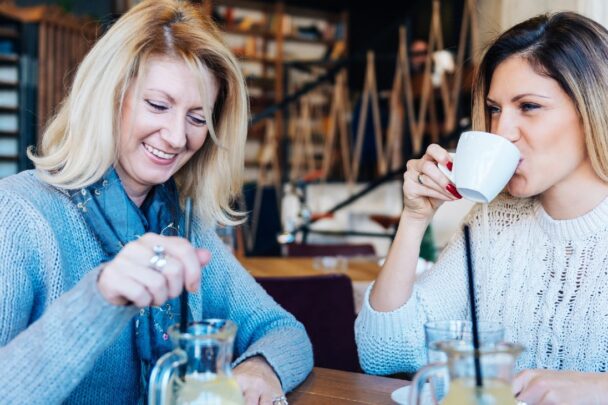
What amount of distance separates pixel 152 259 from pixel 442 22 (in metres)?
9.21

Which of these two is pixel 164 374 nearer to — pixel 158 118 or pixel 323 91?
pixel 158 118

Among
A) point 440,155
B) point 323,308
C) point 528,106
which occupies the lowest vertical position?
point 323,308

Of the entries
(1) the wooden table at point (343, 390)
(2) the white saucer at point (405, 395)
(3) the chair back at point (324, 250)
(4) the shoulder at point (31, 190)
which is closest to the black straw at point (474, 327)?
(2) the white saucer at point (405, 395)

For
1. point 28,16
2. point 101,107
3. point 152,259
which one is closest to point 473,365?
point 152,259

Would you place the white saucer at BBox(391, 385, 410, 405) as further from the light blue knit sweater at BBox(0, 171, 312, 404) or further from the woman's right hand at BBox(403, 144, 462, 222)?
the woman's right hand at BBox(403, 144, 462, 222)

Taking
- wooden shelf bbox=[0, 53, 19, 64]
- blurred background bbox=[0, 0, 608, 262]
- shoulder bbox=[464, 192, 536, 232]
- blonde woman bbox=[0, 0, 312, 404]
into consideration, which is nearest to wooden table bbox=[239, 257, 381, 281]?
blurred background bbox=[0, 0, 608, 262]

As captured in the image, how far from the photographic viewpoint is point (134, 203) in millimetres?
1488

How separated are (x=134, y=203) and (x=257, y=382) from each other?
0.49 metres

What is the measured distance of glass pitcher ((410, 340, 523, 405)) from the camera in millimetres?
743

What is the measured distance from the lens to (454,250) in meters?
1.68

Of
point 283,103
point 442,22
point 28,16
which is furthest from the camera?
point 442,22

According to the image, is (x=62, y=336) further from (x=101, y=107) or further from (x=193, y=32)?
(x=193, y=32)

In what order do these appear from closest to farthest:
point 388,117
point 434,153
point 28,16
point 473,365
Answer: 1. point 473,365
2. point 434,153
3. point 28,16
4. point 388,117

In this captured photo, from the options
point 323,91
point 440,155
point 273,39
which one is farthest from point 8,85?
point 440,155
